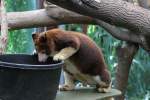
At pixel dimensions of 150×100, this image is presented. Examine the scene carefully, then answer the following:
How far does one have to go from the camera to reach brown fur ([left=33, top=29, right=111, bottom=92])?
2.52 m

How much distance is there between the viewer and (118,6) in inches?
94.2

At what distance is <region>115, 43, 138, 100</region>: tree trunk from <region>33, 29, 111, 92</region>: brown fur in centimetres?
82

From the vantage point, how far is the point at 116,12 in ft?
7.77

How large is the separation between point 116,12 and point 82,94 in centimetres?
57

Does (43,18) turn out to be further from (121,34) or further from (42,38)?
(42,38)

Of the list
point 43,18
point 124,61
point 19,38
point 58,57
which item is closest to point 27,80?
point 58,57

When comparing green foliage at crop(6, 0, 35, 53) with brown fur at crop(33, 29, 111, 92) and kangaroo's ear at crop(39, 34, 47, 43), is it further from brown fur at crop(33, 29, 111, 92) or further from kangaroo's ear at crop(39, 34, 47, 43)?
kangaroo's ear at crop(39, 34, 47, 43)

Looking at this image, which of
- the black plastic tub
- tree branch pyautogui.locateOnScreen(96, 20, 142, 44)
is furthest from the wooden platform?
tree branch pyautogui.locateOnScreen(96, 20, 142, 44)

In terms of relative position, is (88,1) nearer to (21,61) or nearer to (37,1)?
(21,61)

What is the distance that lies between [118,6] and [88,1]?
0.33m

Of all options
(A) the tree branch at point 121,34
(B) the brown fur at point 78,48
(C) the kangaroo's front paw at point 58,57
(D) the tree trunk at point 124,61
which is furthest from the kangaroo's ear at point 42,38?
(D) the tree trunk at point 124,61

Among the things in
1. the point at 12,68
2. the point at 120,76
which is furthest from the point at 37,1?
the point at 12,68

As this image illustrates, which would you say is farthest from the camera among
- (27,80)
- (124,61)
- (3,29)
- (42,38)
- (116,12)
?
(124,61)

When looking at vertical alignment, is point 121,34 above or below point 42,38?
below
